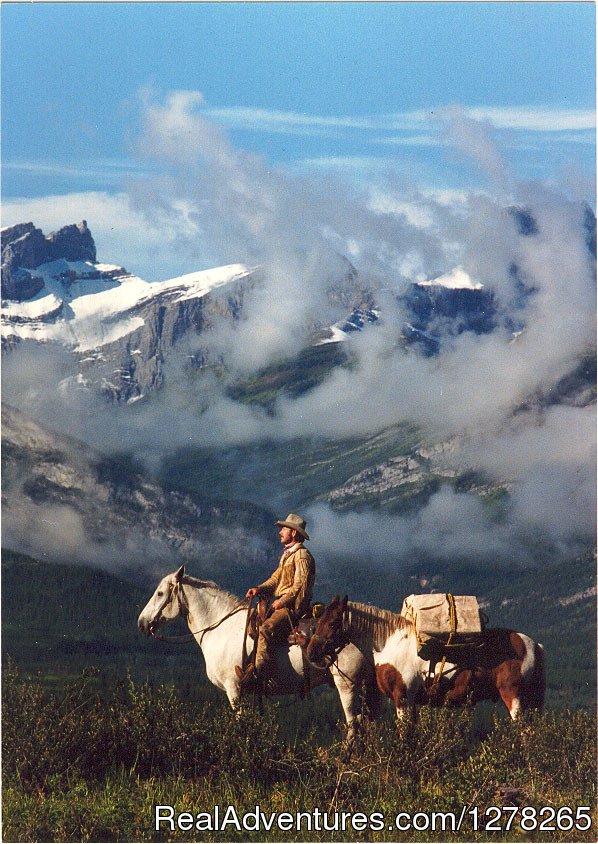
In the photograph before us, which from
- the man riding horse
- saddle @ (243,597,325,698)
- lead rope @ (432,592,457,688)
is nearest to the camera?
lead rope @ (432,592,457,688)

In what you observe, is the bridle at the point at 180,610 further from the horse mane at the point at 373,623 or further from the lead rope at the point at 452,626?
the lead rope at the point at 452,626

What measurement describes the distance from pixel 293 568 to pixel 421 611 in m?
3.03

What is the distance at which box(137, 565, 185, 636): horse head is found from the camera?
25422mm

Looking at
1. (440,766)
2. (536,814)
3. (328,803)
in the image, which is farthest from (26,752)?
(536,814)

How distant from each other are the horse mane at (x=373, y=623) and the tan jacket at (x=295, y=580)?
1008 millimetres

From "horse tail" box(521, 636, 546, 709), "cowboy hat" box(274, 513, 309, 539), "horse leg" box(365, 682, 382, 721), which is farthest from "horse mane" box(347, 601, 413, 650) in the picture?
"horse tail" box(521, 636, 546, 709)

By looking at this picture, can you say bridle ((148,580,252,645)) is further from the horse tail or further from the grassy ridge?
the horse tail

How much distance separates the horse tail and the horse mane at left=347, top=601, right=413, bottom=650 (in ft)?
9.04

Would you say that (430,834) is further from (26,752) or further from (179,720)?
(26,752)

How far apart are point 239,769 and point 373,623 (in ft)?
15.2

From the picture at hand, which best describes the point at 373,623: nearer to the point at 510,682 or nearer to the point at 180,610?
the point at 510,682

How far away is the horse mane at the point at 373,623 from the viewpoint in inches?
955

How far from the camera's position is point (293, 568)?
24.5 m

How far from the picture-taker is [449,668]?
23.6 meters
